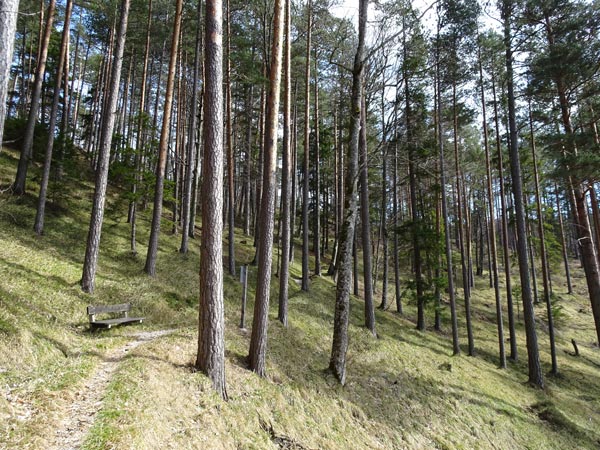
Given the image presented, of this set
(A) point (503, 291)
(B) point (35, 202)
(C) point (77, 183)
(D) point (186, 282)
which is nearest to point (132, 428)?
(D) point (186, 282)

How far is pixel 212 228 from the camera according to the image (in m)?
5.75

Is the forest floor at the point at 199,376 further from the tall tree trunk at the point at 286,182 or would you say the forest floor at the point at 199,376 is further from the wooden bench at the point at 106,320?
the tall tree trunk at the point at 286,182

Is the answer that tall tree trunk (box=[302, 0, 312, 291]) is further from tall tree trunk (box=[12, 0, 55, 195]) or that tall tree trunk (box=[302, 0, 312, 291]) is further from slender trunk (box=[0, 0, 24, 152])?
slender trunk (box=[0, 0, 24, 152])

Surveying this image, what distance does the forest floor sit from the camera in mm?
4289

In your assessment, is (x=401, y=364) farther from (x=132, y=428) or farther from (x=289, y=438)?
(x=132, y=428)

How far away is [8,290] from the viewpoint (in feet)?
24.0

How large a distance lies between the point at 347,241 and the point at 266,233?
7.34 ft

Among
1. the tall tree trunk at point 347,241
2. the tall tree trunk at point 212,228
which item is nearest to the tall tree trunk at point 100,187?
the tall tree trunk at point 212,228

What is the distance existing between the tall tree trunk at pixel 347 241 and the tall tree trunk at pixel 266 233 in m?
1.99

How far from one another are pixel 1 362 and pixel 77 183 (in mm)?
18341

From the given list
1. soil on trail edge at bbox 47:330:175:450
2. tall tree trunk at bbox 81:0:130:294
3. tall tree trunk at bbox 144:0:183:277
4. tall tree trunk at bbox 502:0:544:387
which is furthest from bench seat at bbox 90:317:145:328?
tall tree trunk at bbox 502:0:544:387

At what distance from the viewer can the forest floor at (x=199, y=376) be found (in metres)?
4.29

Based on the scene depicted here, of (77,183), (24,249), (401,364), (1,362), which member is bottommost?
(401,364)

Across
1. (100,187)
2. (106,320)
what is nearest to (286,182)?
(100,187)
